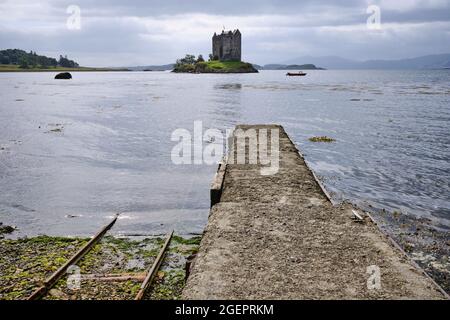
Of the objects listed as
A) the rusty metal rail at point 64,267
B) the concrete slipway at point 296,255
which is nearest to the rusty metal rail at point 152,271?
the concrete slipway at point 296,255

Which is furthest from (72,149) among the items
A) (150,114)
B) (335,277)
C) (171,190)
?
(335,277)

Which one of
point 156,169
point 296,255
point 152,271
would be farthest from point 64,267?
point 156,169

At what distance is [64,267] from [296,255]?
19.7ft

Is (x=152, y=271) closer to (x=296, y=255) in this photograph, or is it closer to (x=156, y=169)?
(x=296, y=255)

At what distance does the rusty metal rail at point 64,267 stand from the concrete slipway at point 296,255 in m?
3.79

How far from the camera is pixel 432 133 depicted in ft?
111

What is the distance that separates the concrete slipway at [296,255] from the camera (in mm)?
7168

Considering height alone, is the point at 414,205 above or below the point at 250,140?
below

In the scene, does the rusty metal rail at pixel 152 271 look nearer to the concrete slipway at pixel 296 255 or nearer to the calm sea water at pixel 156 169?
the concrete slipway at pixel 296 255

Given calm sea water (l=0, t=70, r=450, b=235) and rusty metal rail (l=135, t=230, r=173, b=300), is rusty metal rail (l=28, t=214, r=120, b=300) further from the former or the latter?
rusty metal rail (l=135, t=230, r=173, b=300)

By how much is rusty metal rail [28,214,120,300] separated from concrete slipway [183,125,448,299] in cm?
379

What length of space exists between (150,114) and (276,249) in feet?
143

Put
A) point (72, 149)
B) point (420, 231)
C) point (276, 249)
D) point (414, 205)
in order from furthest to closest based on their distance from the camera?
point (72, 149), point (414, 205), point (420, 231), point (276, 249)
